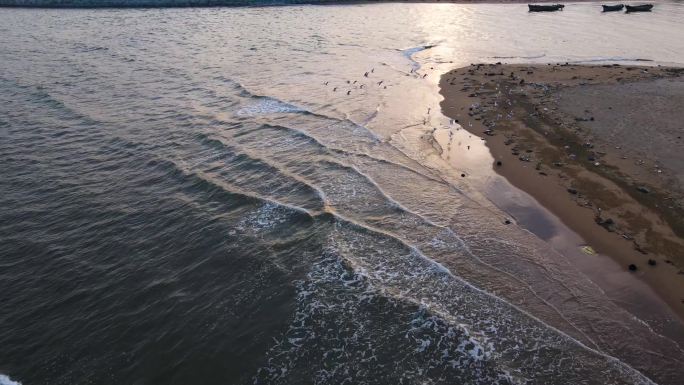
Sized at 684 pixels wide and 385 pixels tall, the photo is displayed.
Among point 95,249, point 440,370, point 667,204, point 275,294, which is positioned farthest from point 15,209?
point 667,204

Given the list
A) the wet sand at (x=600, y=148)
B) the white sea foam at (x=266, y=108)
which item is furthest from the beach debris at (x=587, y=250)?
the white sea foam at (x=266, y=108)

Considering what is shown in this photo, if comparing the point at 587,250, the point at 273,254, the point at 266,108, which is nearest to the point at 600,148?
the point at 587,250

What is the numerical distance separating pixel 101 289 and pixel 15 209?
646 cm

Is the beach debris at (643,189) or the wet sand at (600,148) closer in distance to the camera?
the wet sand at (600,148)

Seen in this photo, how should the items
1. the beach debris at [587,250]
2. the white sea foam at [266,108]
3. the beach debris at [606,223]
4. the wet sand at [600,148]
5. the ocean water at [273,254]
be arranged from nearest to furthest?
the ocean water at [273,254] < the beach debris at [587,250] < the wet sand at [600,148] < the beach debris at [606,223] < the white sea foam at [266,108]

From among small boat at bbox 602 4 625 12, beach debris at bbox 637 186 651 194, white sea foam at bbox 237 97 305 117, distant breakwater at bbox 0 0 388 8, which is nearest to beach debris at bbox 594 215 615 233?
beach debris at bbox 637 186 651 194

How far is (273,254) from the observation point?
12.6m

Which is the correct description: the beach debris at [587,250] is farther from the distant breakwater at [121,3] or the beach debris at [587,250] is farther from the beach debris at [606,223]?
the distant breakwater at [121,3]

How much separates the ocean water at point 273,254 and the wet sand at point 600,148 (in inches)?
63.9

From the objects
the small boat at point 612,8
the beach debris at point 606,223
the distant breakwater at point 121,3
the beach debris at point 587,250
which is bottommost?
the beach debris at point 587,250

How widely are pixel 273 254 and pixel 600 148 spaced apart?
1414cm

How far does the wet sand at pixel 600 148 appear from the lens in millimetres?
12422

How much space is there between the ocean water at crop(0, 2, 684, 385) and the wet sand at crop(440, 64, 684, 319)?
1.62 metres

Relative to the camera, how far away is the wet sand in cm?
1242
